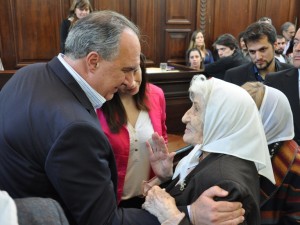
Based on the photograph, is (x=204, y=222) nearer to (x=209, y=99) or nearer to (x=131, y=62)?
(x=209, y=99)

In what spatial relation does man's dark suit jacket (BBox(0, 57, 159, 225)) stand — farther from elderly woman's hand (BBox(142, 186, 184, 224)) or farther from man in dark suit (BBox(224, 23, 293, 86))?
man in dark suit (BBox(224, 23, 293, 86))

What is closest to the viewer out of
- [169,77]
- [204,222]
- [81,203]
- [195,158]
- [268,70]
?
[81,203]

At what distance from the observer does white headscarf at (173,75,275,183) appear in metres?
1.28

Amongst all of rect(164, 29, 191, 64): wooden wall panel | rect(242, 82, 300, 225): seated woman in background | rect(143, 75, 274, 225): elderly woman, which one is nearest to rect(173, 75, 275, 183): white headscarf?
rect(143, 75, 274, 225): elderly woman

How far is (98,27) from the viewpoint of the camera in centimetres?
122

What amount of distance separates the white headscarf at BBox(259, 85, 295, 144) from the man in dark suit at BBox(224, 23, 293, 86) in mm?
1386

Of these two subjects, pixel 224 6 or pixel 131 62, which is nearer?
pixel 131 62

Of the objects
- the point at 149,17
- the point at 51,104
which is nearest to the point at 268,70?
the point at 51,104

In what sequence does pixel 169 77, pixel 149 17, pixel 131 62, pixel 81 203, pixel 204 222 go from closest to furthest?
pixel 81 203 < pixel 204 222 < pixel 131 62 < pixel 169 77 < pixel 149 17

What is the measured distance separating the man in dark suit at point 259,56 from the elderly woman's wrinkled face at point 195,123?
1.59 m

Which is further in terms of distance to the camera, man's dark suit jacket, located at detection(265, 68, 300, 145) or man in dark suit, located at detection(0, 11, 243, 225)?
man's dark suit jacket, located at detection(265, 68, 300, 145)

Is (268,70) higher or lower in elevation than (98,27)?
lower

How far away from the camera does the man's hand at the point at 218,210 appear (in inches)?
44.9

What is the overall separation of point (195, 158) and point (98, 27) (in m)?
0.71
